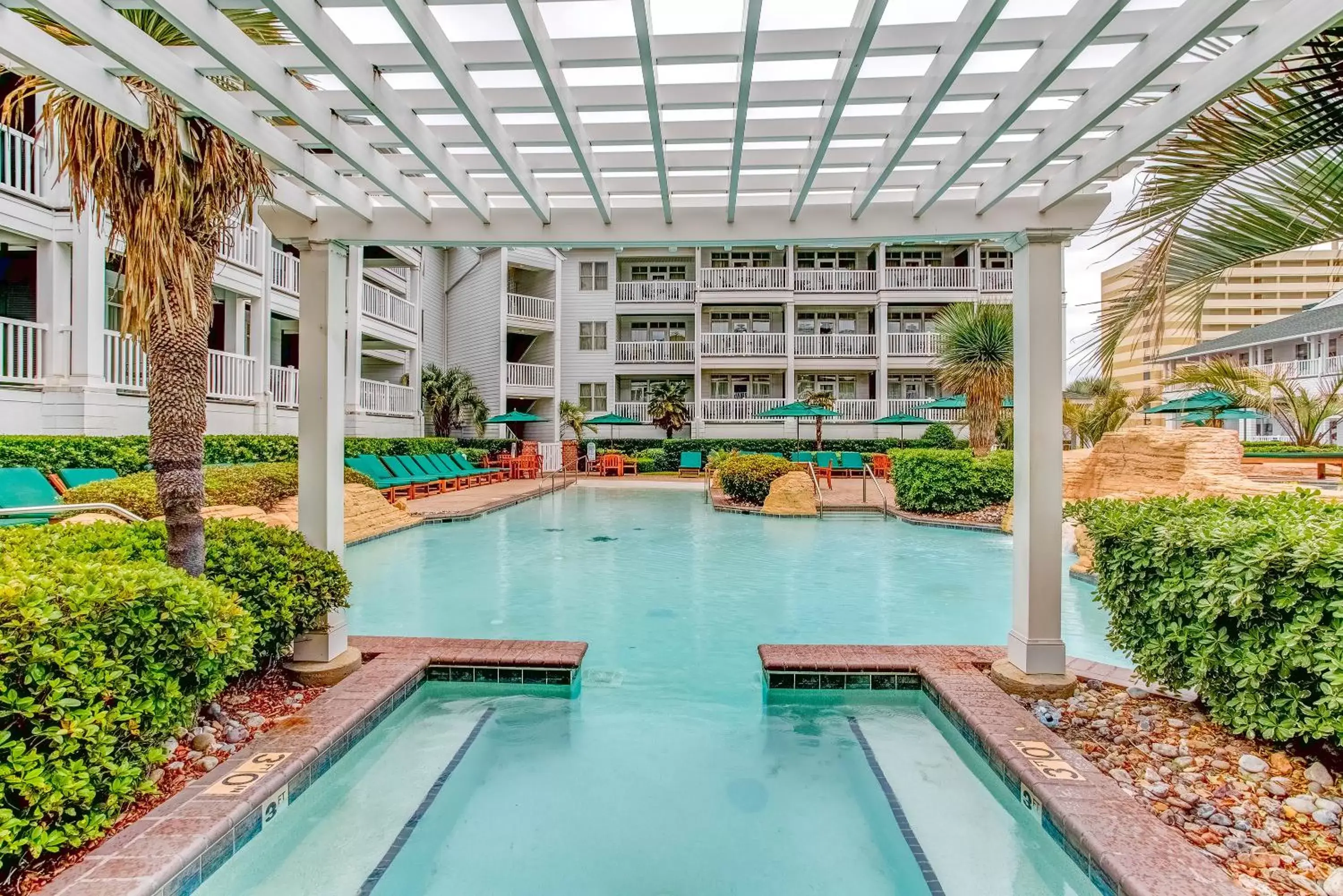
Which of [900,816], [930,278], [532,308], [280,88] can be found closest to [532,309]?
[532,308]

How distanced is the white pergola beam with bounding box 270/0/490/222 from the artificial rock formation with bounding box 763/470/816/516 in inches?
410

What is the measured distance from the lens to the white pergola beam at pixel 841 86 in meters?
2.34

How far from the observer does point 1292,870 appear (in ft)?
7.39

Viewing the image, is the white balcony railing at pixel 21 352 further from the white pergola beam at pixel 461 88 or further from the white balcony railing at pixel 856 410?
the white balcony railing at pixel 856 410

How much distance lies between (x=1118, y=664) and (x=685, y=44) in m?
5.29

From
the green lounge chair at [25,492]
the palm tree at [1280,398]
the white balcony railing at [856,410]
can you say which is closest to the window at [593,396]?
the white balcony railing at [856,410]

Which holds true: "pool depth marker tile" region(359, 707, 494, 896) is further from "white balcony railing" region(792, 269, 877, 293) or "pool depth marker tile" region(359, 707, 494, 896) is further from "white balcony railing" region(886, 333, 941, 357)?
"white balcony railing" region(792, 269, 877, 293)

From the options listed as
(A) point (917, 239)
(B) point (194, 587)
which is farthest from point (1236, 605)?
(B) point (194, 587)

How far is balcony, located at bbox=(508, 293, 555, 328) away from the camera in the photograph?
24.2 meters

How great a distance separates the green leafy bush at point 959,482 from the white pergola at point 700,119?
30.3 feet

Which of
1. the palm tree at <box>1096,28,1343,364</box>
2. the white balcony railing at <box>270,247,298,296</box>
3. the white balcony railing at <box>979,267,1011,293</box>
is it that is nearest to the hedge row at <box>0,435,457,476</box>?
the white balcony railing at <box>270,247,298,296</box>

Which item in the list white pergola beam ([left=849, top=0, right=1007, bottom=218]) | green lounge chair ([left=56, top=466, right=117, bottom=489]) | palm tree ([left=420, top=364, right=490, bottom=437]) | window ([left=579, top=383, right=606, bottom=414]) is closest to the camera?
white pergola beam ([left=849, top=0, right=1007, bottom=218])

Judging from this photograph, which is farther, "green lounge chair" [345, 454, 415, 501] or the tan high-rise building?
"green lounge chair" [345, 454, 415, 501]

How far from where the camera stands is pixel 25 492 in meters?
6.46
